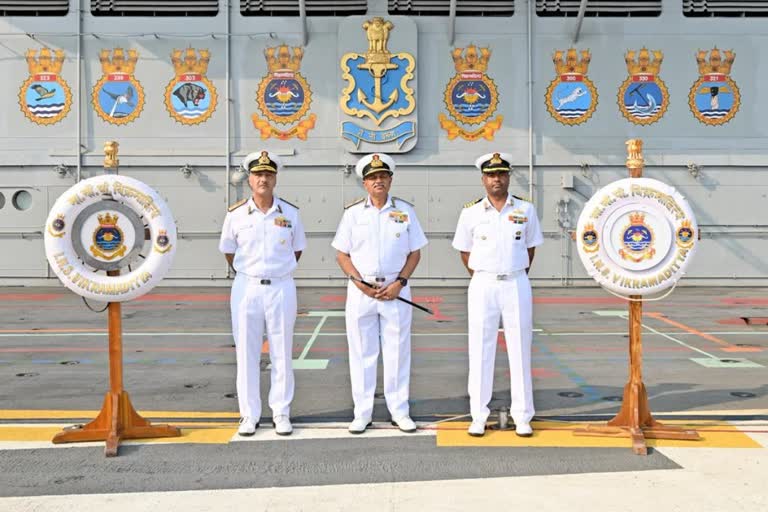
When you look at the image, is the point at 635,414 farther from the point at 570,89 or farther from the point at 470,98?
the point at 570,89

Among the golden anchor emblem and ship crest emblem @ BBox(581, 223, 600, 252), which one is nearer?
ship crest emblem @ BBox(581, 223, 600, 252)

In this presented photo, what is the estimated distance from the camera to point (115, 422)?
19.3 feet

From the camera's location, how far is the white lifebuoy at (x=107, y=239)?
234 inches

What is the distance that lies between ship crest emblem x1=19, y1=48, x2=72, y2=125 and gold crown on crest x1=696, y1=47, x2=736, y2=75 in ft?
54.7

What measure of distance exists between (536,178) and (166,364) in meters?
A: 13.6

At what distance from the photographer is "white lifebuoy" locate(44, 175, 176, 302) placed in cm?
594

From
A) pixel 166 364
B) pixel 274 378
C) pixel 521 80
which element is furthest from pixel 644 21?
pixel 274 378

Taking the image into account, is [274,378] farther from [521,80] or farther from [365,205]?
[521,80]

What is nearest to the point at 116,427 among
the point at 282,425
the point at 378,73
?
the point at 282,425

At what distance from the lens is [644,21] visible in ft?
69.6

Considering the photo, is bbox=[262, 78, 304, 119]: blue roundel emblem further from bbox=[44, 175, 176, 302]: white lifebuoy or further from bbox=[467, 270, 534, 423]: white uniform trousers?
Result: bbox=[467, 270, 534, 423]: white uniform trousers

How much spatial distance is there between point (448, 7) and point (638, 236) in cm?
1633

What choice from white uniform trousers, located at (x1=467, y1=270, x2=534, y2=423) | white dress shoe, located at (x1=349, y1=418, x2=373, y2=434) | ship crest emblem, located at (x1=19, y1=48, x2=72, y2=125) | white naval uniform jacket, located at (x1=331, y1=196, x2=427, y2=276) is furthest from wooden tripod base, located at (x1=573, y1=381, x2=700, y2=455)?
ship crest emblem, located at (x1=19, y1=48, x2=72, y2=125)

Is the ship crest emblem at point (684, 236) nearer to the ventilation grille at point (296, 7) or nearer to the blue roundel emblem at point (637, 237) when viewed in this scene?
the blue roundel emblem at point (637, 237)
